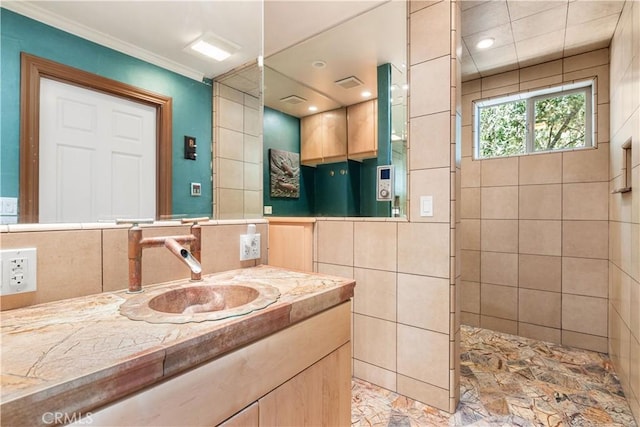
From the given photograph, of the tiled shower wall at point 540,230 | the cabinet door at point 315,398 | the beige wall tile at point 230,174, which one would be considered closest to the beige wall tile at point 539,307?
the tiled shower wall at point 540,230

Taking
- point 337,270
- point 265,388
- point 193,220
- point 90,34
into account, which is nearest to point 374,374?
point 337,270

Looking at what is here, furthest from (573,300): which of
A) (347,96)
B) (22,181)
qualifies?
(22,181)

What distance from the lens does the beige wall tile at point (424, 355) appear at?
1654 millimetres

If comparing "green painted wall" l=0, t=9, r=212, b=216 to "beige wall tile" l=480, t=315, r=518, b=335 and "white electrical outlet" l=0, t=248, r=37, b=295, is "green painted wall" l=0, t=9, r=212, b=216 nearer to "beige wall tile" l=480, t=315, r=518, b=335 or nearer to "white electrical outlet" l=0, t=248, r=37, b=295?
"white electrical outlet" l=0, t=248, r=37, b=295

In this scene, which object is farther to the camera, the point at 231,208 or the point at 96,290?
the point at 231,208

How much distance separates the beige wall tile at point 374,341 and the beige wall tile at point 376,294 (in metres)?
0.05

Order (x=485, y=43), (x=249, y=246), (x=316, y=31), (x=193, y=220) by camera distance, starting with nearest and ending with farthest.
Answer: (x=193, y=220) → (x=249, y=246) → (x=316, y=31) → (x=485, y=43)

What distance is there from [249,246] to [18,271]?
0.74 m

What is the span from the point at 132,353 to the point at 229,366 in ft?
0.72

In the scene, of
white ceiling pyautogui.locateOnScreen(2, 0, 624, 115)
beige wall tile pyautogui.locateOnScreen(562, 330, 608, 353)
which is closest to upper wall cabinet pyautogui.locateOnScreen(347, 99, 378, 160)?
white ceiling pyautogui.locateOnScreen(2, 0, 624, 115)

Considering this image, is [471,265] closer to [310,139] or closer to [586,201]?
[586,201]

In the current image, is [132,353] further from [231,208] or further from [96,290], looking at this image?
[231,208]

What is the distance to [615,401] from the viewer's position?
177 centimetres

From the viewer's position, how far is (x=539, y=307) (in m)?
2.65
